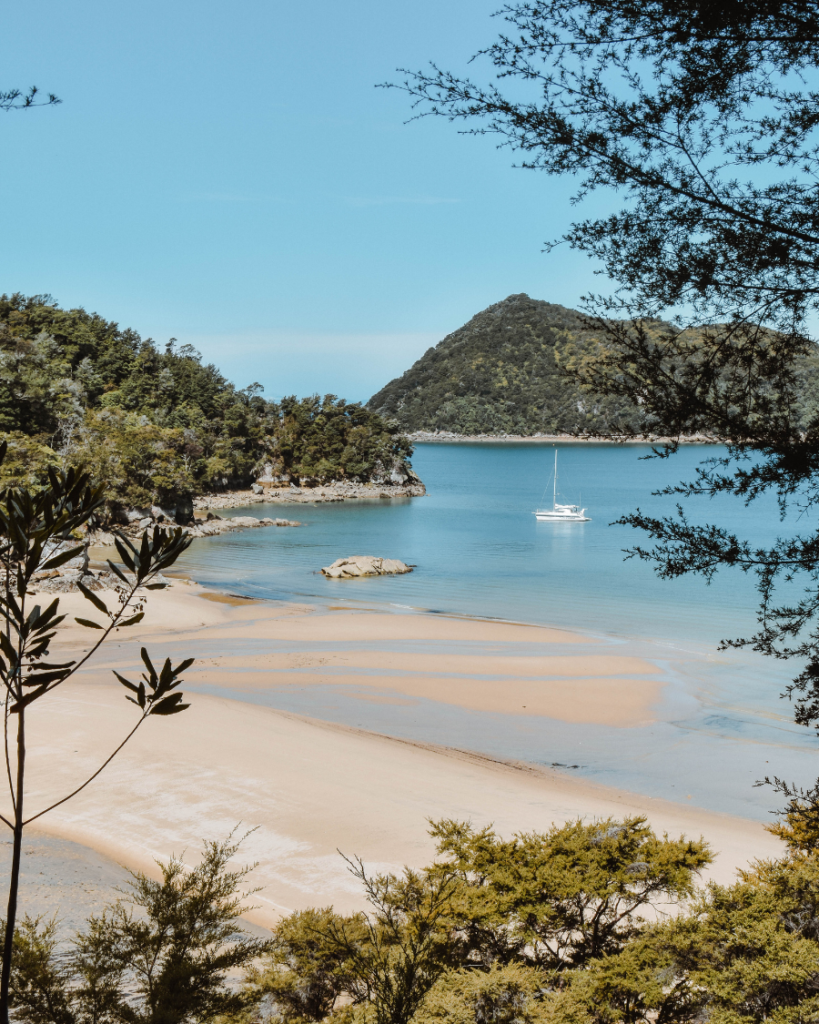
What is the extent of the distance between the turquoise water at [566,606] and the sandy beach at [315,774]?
810mm

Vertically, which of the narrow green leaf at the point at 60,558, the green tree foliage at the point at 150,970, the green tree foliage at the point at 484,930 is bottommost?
the green tree foliage at the point at 484,930

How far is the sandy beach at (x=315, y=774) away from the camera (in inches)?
340

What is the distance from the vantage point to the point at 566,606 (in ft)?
88.2

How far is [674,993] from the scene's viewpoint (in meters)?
4.59

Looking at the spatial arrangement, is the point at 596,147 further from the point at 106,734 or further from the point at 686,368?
the point at 106,734

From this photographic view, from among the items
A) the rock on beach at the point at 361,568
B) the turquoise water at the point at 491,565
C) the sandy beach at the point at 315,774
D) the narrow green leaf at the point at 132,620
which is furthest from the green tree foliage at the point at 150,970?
the rock on beach at the point at 361,568

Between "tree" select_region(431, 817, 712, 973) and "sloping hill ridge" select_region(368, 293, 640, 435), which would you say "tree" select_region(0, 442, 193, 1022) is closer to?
"tree" select_region(431, 817, 712, 973)

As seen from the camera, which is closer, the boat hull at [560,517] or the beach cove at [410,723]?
the beach cove at [410,723]

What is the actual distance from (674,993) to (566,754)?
8.76 m

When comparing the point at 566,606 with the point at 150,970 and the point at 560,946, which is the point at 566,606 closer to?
the point at 560,946

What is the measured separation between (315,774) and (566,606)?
1722 cm

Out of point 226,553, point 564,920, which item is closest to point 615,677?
point 564,920

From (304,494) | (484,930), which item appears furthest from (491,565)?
(304,494)

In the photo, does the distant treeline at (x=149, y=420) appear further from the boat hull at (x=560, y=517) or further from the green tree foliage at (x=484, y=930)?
the green tree foliage at (x=484, y=930)
